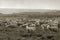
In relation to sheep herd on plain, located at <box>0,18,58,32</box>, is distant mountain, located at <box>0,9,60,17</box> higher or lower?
higher

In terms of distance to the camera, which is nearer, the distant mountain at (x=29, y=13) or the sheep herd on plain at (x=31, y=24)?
the sheep herd on plain at (x=31, y=24)

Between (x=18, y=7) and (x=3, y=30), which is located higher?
(x=18, y=7)

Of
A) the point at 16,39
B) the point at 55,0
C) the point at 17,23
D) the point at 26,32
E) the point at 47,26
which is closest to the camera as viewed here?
the point at 16,39

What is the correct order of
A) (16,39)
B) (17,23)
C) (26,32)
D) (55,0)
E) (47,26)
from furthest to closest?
(55,0), (17,23), (47,26), (26,32), (16,39)

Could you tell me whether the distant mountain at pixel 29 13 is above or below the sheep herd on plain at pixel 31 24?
above

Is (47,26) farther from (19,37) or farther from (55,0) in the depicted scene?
(55,0)

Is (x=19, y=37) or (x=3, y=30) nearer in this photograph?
(x=19, y=37)

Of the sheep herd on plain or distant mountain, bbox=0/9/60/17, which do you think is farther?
distant mountain, bbox=0/9/60/17

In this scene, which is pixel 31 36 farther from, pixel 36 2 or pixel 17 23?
pixel 36 2

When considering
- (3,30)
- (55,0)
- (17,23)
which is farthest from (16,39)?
(55,0)

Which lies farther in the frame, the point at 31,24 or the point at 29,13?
the point at 29,13
